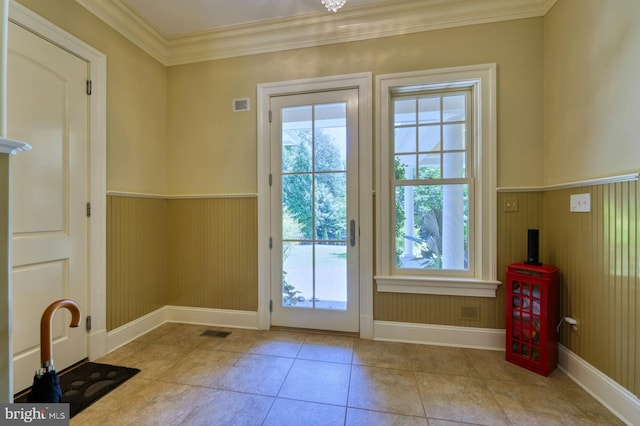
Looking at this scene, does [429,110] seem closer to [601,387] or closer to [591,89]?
[591,89]

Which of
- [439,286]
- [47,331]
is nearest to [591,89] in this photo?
[439,286]

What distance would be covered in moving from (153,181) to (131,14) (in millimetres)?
1469

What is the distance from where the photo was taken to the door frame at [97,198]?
2135mm

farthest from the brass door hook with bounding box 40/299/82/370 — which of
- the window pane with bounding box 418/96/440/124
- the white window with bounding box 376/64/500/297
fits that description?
the window pane with bounding box 418/96/440/124

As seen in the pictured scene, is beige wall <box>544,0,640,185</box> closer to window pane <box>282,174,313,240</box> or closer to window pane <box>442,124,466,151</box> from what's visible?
window pane <box>442,124,466,151</box>

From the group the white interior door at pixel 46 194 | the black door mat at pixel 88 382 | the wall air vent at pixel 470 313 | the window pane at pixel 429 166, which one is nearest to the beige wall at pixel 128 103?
the white interior door at pixel 46 194

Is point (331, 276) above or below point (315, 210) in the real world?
below

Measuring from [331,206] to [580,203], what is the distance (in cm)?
182

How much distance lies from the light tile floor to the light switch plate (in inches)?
46.2

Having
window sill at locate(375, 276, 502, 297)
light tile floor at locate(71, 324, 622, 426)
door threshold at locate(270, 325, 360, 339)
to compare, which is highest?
window sill at locate(375, 276, 502, 297)

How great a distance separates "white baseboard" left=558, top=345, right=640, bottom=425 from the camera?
4.93ft

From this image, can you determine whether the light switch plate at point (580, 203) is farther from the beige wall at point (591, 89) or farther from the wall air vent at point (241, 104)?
the wall air vent at point (241, 104)

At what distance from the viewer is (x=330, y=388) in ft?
5.91

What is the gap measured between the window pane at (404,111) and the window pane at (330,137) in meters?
0.48
